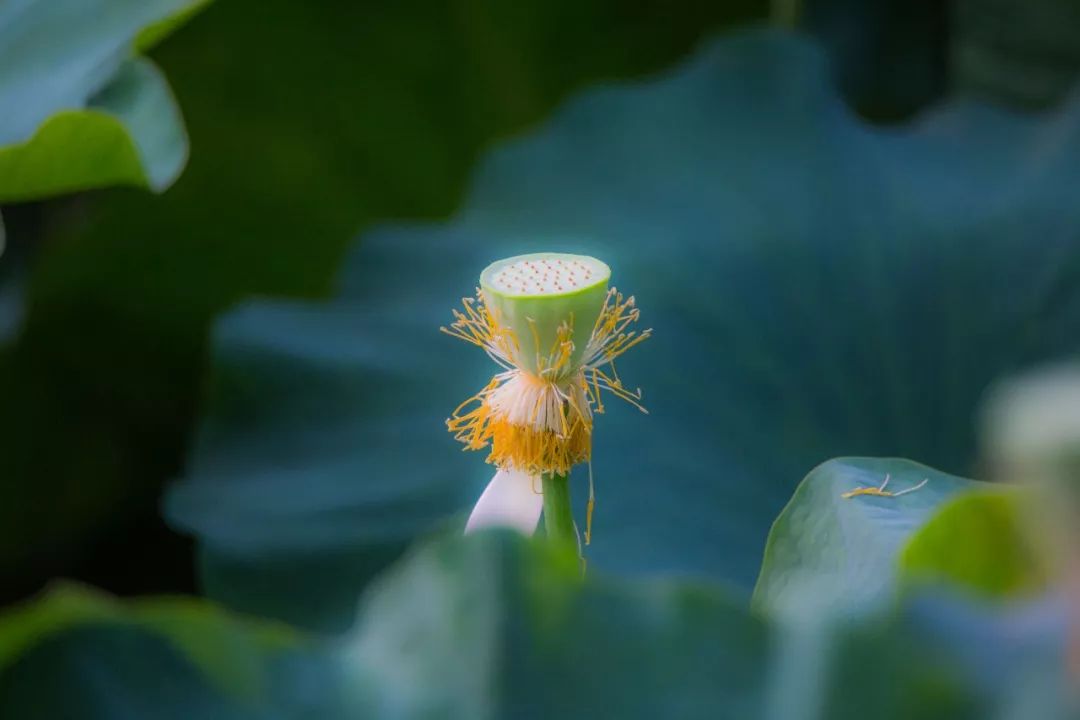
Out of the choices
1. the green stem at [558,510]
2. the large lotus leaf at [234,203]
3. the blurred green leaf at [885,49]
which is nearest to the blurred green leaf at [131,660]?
the green stem at [558,510]

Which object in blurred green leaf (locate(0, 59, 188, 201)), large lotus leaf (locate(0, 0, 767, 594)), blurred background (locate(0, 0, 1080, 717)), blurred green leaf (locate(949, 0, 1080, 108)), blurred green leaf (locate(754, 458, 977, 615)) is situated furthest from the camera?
large lotus leaf (locate(0, 0, 767, 594))

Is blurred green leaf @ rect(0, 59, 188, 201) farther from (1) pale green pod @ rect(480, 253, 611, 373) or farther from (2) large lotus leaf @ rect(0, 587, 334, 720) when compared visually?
(2) large lotus leaf @ rect(0, 587, 334, 720)

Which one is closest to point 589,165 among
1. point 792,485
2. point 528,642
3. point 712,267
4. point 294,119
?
point 712,267

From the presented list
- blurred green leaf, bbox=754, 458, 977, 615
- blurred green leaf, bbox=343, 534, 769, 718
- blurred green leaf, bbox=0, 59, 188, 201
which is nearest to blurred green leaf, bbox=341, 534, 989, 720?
blurred green leaf, bbox=343, 534, 769, 718

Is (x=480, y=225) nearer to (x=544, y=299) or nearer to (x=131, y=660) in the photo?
(x=544, y=299)

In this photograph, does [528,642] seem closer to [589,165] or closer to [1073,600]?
[1073,600]

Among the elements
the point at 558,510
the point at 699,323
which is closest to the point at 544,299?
the point at 558,510
